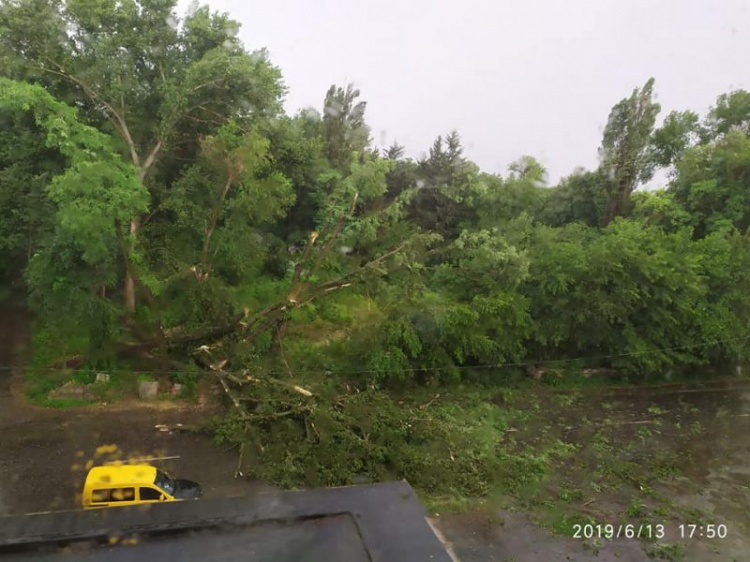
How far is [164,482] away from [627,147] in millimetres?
22423

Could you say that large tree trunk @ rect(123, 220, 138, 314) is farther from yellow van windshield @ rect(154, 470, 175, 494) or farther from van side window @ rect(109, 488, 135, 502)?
van side window @ rect(109, 488, 135, 502)

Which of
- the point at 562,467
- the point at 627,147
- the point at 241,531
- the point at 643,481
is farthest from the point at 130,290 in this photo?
the point at 627,147

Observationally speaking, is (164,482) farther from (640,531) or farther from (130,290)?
(640,531)

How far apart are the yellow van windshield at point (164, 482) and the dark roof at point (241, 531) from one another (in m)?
5.51

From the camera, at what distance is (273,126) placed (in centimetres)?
1752

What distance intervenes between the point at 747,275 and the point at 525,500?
12.1 metres

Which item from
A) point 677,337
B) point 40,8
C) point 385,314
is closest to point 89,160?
point 40,8

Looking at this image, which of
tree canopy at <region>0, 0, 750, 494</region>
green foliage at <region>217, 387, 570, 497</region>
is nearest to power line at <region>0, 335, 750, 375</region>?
tree canopy at <region>0, 0, 750, 494</region>

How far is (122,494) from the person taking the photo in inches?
338

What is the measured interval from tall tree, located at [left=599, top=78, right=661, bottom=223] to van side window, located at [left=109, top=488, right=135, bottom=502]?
22130 mm

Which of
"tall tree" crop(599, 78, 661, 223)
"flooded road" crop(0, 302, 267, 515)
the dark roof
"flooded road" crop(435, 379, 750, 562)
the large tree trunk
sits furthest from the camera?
"tall tree" crop(599, 78, 661, 223)

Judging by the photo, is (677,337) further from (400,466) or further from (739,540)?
(400,466)

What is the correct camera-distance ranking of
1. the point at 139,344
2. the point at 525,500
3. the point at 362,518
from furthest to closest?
the point at 139,344, the point at 525,500, the point at 362,518

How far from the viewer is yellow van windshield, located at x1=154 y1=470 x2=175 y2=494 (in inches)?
346
